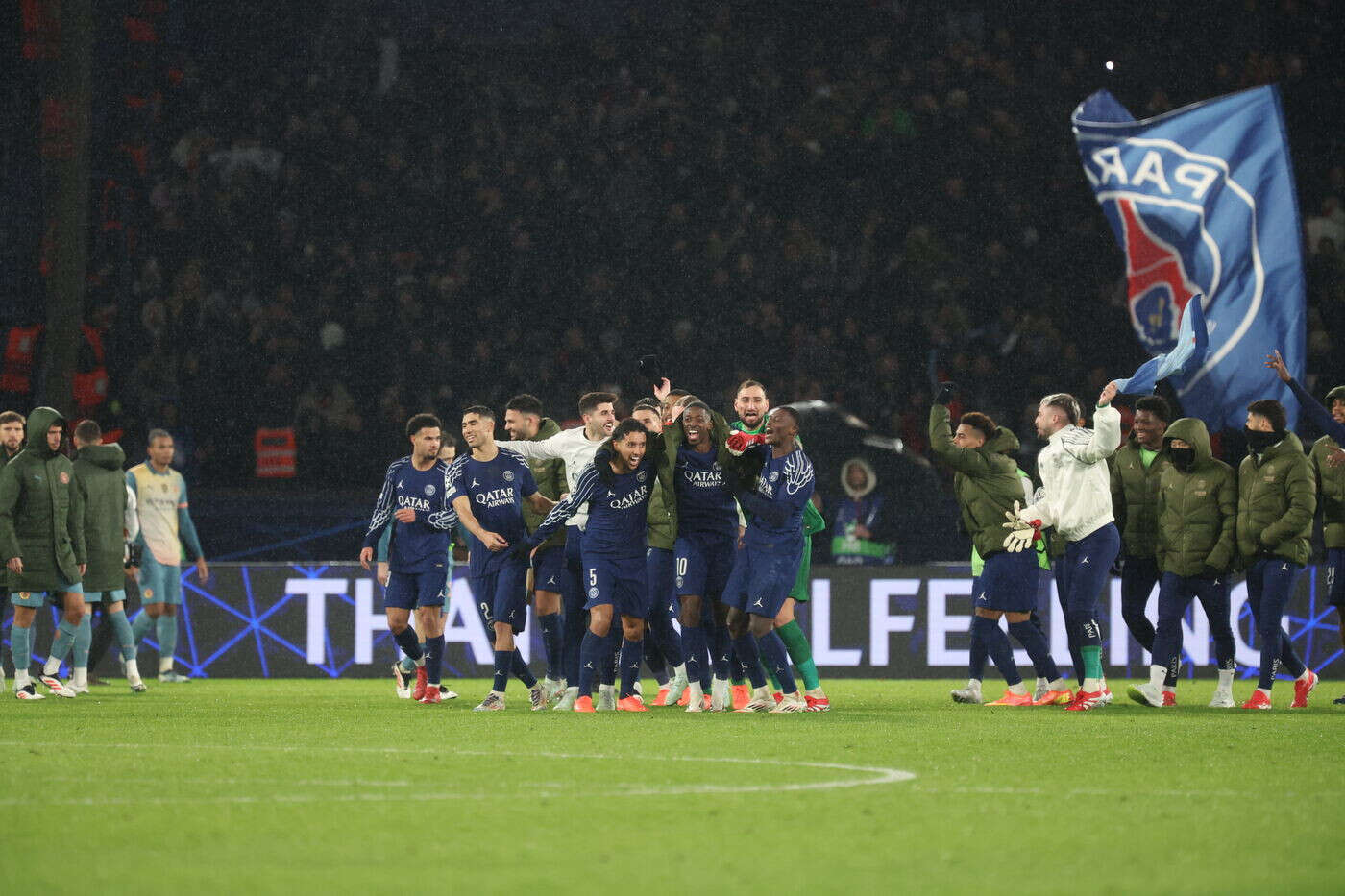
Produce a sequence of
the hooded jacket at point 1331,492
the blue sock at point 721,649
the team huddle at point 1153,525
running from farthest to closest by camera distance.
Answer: the hooded jacket at point 1331,492 → the team huddle at point 1153,525 → the blue sock at point 721,649

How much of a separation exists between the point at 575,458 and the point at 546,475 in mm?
603

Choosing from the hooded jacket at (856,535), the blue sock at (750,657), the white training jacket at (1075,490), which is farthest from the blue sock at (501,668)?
the hooded jacket at (856,535)

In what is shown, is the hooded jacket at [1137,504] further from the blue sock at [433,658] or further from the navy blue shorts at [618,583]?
the blue sock at [433,658]

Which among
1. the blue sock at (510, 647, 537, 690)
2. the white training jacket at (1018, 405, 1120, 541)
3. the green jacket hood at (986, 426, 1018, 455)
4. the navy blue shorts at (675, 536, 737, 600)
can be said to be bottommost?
the blue sock at (510, 647, 537, 690)

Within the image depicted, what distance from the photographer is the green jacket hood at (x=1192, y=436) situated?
12.0 metres

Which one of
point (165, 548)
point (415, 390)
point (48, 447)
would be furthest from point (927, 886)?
point (415, 390)

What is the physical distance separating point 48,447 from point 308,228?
36.9 feet

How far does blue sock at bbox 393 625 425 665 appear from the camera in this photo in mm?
12953

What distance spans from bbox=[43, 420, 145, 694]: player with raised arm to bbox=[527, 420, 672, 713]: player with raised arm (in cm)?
448

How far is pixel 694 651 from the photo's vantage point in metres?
11.3

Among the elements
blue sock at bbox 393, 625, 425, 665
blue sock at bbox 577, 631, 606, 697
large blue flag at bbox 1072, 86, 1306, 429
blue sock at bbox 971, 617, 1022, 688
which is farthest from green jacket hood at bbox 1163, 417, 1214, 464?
blue sock at bbox 393, 625, 425, 665

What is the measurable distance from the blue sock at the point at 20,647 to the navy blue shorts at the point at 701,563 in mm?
5139

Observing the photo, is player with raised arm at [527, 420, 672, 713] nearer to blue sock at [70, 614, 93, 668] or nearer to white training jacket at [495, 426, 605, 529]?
white training jacket at [495, 426, 605, 529]

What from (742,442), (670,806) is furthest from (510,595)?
(670,806)
